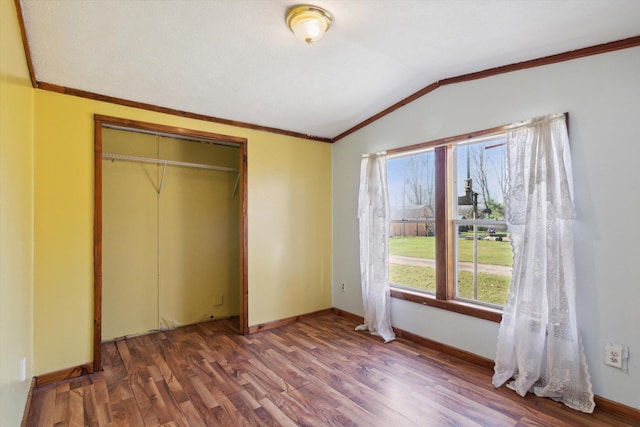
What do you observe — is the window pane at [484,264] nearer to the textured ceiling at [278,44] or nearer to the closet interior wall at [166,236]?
the textured ceiling at [278,44]

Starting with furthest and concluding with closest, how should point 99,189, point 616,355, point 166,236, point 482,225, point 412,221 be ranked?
1. point 166,236
2. point 412,221
3. point 482,225
4. point 99,189
5. point 616,355

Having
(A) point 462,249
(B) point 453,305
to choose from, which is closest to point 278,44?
(A) point 462,249

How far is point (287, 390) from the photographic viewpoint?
7.57ft

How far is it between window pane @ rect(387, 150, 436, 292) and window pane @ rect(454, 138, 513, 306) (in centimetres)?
28

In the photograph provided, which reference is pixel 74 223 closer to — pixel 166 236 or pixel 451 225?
pixel 166 236

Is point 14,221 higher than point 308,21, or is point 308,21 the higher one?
point 308,21

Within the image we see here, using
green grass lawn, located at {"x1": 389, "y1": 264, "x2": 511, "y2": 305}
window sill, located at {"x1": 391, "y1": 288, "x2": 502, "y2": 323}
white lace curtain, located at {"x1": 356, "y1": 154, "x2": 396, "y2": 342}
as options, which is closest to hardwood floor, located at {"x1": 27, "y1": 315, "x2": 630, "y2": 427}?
white lace curtain, located at {"x1": 356, "y1": 154, "x2": 396, "y2": 342}

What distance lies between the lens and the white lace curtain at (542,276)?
2.11m

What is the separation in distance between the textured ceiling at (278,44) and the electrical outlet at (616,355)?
198 centimetres

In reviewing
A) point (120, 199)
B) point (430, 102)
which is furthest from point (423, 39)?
point (120, 199)

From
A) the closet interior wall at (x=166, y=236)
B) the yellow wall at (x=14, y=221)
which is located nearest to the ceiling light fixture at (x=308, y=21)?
the yellow wall at (x=14, y=221)

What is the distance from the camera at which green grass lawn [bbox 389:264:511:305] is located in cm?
269

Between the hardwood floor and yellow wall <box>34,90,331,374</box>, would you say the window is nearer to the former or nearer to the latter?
the hardwood floor

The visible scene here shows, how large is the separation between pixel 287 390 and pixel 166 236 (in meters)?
2.30
